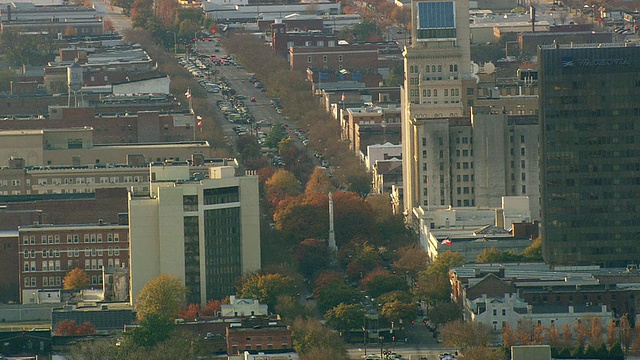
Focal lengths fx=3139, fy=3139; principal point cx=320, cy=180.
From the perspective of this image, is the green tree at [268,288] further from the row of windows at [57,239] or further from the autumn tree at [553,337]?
the autumn tree at [553,337]

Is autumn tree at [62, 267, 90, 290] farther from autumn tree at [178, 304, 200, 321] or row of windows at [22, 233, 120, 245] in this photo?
autumn tree at [178, 304, 200, 321]

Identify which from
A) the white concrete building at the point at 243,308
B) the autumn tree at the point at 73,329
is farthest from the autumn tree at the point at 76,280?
the autumn tree at the point at 73,329

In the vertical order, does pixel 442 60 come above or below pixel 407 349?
above

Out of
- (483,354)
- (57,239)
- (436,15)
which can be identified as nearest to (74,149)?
(436,15)

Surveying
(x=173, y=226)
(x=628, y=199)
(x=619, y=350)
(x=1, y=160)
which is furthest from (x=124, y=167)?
(x=619, y=350)

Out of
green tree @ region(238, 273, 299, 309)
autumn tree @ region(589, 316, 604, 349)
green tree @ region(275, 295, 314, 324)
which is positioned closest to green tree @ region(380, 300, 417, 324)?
green tree @ region(275, 295, 314, 324)

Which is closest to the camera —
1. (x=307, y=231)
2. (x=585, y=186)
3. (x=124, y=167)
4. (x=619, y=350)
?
(x=619, y=350)

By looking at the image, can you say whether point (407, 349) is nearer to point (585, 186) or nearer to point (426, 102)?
point (585, 186)

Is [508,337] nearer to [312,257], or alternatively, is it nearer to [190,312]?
[190,312]
